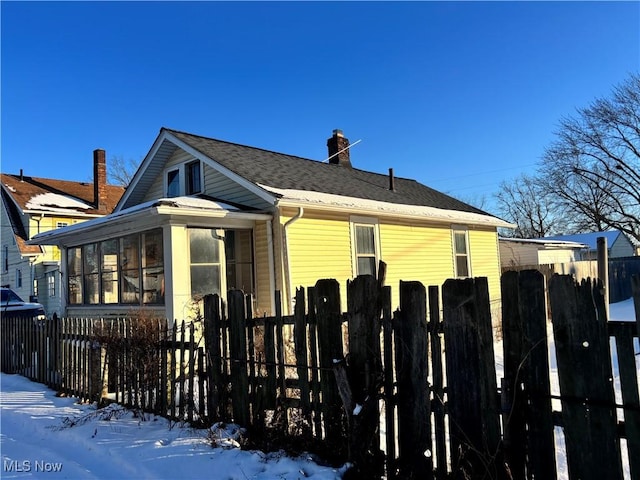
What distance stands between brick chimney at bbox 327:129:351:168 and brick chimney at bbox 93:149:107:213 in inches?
580

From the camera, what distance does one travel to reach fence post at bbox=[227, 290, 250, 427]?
4738 mm

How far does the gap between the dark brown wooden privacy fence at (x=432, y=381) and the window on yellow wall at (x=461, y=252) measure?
11496 mm

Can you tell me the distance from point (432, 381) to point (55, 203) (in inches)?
1103

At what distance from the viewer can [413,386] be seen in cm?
354

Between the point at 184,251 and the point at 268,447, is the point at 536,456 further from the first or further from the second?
the point at 184,251

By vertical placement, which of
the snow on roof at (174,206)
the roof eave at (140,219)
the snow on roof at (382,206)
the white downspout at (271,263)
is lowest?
the white downspout at (271,263)

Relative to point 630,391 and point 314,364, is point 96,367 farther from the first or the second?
point 630,391

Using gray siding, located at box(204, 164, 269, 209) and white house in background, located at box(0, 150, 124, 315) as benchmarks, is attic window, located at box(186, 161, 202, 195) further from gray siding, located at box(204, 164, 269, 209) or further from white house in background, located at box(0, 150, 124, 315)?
white house in background, located at box(0, 150, 124, 315)

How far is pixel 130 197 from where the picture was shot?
14.5 metres

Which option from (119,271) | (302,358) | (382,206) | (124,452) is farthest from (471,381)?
(119,271)

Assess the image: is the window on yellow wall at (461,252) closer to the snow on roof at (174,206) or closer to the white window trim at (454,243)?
the white window trim at (454,243)

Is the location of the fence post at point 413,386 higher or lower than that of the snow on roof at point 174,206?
lower

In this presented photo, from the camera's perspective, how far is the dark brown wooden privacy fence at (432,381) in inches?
111

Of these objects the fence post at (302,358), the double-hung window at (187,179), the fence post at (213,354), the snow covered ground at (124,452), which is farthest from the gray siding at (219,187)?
the fence post at (302,358)
